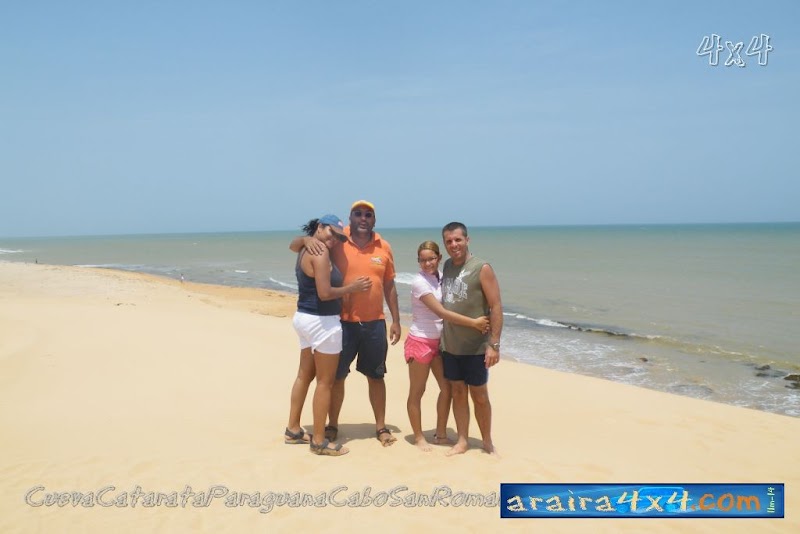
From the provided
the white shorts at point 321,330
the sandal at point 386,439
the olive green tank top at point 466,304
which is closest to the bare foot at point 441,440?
the sandal at point 386,439

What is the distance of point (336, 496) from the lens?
3797mm

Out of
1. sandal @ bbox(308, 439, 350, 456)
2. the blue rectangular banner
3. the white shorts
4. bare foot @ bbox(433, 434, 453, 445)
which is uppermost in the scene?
the white shorts

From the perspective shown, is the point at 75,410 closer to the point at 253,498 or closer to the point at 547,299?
the point at 253,498

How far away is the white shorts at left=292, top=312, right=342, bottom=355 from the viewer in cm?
432

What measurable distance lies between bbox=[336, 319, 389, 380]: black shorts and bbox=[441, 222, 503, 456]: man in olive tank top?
554 millimetres

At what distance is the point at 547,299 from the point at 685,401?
12.8 meters

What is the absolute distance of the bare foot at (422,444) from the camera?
4.68 m

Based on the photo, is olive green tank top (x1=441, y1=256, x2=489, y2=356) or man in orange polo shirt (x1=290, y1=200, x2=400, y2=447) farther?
man in orange polo shirt (x1=290, y1=200, x2=400, y2=447)

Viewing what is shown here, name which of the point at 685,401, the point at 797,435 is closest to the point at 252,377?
the point at 685,401

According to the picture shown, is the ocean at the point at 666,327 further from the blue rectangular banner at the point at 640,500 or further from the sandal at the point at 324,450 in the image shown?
the sandal at the point at 324,450

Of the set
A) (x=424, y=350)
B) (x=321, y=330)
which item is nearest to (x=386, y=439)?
(x=424, y=350)

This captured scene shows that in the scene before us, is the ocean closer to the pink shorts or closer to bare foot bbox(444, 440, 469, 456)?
bare foot bbox(444, 440, 469, 456)

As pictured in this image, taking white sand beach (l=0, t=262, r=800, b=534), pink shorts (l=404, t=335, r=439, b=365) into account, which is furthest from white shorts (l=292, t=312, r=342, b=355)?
white sand beach (l=0, t=262, r=800, b=534)

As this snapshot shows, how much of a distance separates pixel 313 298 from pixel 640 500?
2.87m
